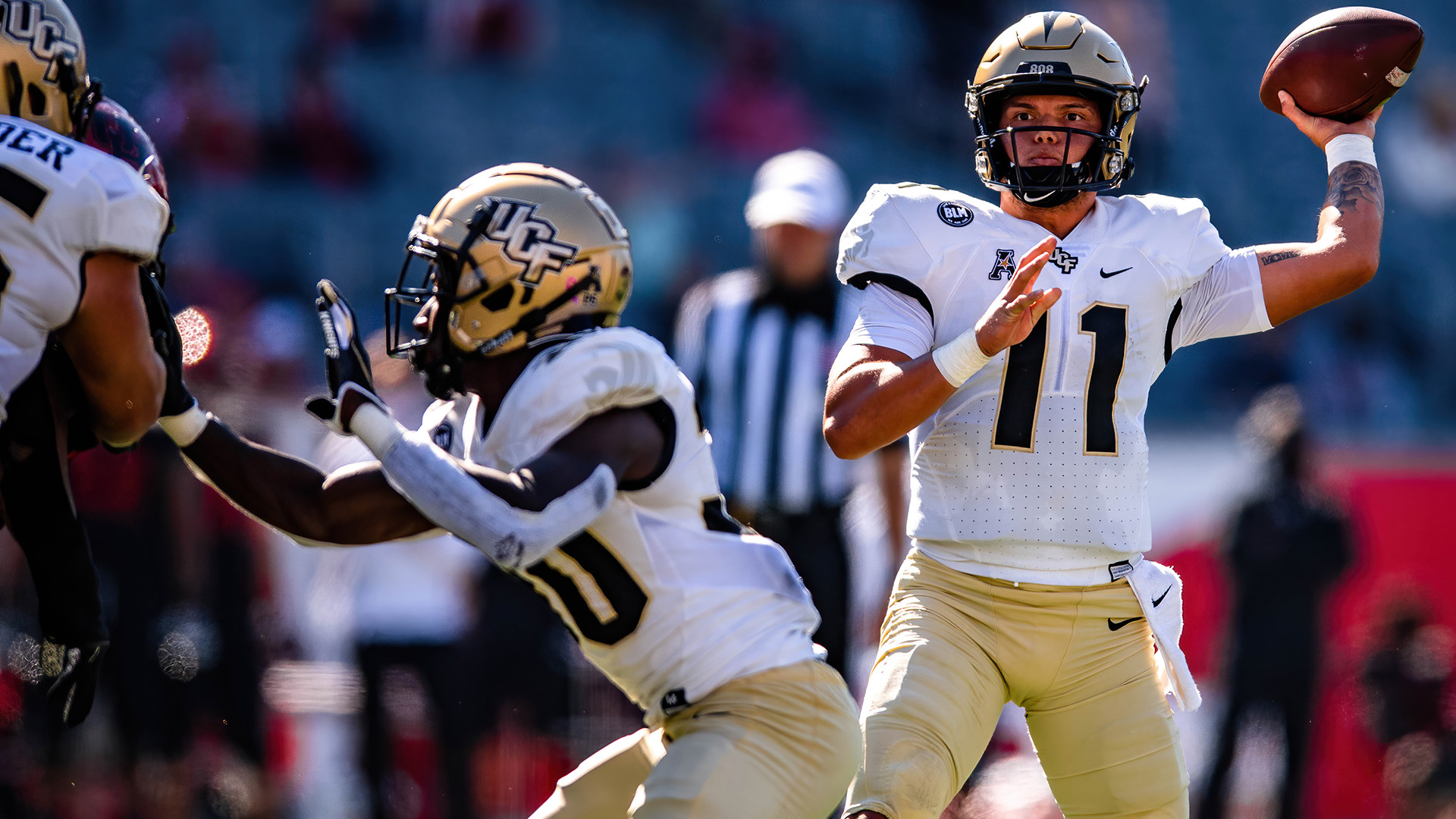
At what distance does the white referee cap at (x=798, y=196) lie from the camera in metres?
5.19

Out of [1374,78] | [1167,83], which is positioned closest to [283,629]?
[1374,78]

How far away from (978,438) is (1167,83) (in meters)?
7.75

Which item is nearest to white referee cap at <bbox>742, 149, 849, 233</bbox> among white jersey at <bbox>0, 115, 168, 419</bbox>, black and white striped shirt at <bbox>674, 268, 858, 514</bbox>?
black and white striped shirt at <bbox>674, 268, 858, 514</bbox>

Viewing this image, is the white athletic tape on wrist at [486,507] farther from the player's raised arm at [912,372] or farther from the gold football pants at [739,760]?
the player's raised arm at [912,372]

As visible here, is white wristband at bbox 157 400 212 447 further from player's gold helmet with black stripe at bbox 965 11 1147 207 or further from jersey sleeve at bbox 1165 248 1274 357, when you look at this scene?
jersey sleeve at bbox 1165 248 1274 357

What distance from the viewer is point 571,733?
606 centimetres

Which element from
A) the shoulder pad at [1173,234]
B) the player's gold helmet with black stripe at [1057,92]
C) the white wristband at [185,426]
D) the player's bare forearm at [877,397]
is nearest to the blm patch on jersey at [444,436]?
the white wristband at [185,426]

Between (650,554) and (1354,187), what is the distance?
Answer: 1.76 metres

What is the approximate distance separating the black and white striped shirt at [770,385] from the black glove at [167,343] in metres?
2.39

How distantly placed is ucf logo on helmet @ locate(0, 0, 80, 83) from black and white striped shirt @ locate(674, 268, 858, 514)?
2.69 m

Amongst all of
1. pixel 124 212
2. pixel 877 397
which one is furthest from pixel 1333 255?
pixel 124 212

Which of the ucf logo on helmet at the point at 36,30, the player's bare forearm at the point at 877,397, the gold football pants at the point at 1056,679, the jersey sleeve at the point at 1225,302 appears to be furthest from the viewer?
the jersey sleeve at the point at 1225,302

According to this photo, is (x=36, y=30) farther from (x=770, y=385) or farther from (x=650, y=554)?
(x=770, y=385)

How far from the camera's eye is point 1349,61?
3301 millimetres
